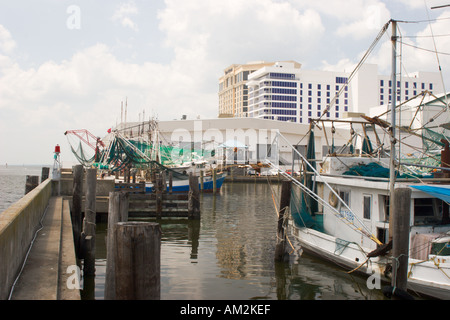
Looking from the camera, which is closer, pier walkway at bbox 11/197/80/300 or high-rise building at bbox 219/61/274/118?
pier walkway at bbox 11/197/80/300

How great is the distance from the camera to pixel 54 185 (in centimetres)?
2027

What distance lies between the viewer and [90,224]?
1315cm

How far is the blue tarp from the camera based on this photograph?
11.1 meters

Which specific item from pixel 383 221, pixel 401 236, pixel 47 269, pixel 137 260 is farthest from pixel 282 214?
pixel 137 260

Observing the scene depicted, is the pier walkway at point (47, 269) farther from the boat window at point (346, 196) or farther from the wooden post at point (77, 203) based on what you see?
the boat window at point (346, 196)

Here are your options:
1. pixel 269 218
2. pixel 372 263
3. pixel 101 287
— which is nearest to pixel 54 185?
pixel 101 287

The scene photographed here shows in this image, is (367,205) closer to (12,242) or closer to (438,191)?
(438,191)

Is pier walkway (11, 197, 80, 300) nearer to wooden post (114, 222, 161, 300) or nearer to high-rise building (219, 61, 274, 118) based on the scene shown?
wooden post (114, 222, 161, 300)

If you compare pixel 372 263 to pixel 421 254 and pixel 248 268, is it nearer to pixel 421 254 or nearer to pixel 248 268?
pixel 421 254

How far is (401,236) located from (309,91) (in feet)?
404

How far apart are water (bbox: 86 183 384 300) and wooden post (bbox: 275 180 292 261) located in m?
0.41

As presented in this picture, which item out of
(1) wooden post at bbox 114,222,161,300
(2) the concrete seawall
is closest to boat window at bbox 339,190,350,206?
(2) the concrete seawall

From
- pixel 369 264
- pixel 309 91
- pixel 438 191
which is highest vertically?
pixel 309 91
